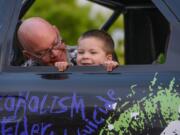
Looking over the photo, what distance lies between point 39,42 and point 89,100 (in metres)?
0.56

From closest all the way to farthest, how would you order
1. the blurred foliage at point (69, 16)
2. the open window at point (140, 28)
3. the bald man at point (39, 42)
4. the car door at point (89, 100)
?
the car door at point (89, 100) < the bald man at point (39, 42) < the open window at point (140, 28) < the blurred foliage at point (69, 16)

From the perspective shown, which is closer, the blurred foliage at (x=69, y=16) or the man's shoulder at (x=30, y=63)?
the man's shoulder at (x=30, y=63)

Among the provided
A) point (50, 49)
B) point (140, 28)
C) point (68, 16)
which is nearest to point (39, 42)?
point (50, 49)

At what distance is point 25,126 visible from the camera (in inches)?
129

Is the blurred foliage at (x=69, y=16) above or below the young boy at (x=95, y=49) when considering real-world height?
above

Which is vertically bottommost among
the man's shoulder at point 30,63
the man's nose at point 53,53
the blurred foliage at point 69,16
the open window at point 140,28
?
the man's shoulder at point 30,63

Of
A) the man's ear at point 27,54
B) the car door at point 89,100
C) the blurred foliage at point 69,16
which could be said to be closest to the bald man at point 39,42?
the man's ear at point 27,54

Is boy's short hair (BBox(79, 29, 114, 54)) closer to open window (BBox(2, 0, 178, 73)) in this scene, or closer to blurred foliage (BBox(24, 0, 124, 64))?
open window (BBox(2, 0, 178, 73))

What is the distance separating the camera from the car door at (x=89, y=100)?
10.3ft

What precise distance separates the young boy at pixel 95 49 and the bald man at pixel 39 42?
12cm

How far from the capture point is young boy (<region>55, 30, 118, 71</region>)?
3.64 m

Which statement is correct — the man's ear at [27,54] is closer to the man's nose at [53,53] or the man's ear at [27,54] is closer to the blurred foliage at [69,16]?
the man's nose at [53,53]

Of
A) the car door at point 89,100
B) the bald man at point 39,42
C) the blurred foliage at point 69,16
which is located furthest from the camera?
the blurred foliage at point 69,16

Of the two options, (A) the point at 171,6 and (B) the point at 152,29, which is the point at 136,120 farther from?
(B) the point at 152,29
